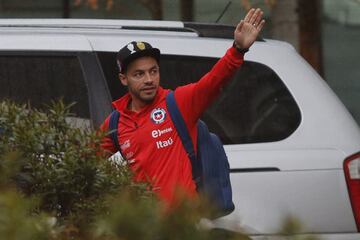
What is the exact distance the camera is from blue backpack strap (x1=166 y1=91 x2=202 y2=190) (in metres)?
5.48

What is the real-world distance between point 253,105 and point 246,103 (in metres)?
0.05

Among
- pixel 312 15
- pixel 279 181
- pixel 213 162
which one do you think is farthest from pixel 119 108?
pixel 312 15

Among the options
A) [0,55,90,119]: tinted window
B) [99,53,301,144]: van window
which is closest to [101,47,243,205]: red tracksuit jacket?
[0,55,90,119]: tinted window

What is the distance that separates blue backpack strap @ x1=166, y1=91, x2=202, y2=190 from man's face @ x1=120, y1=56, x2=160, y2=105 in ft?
0.33

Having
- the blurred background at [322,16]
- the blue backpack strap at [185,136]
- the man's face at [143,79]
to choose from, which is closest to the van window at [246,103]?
the man's face at [143,79]

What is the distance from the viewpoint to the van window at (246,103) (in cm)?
656

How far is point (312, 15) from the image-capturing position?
31.3 ft

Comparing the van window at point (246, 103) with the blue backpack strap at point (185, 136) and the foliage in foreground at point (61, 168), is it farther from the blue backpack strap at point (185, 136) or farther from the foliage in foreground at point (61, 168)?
the foliage in foreground at point (61, 168)

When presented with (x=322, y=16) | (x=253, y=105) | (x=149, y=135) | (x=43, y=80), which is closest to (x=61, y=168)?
(x=149, y=135)

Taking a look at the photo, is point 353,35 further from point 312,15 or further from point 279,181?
point 279,181

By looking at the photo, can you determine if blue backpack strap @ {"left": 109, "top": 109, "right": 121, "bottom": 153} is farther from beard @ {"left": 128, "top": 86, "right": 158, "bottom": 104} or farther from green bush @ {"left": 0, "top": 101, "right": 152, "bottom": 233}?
green bush @ {"left": 0, "top": 101, "right": 152, "bottom": 233}

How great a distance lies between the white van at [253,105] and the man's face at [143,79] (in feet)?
2.21

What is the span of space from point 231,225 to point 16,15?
9607mm

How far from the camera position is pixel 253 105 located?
661cm
